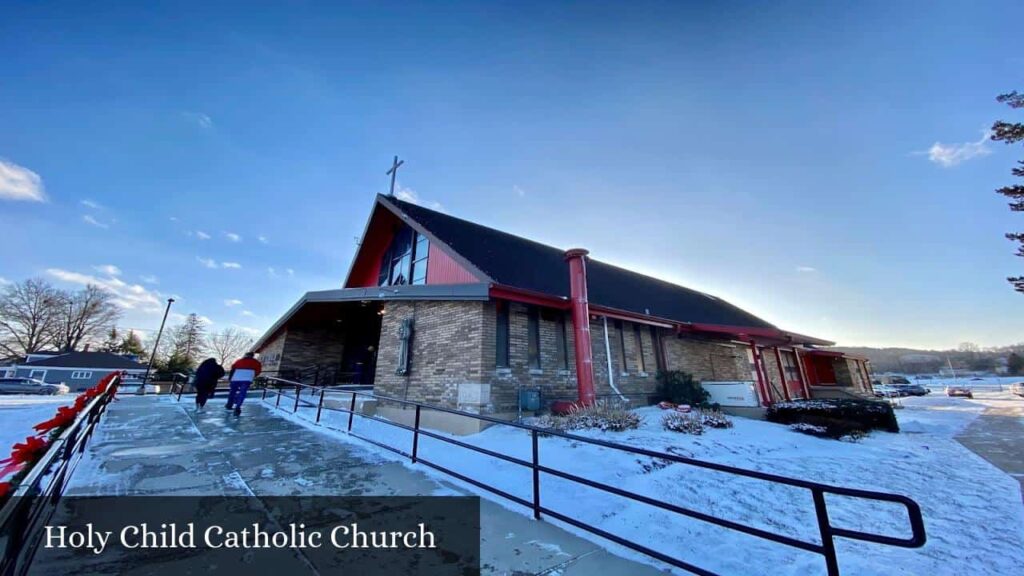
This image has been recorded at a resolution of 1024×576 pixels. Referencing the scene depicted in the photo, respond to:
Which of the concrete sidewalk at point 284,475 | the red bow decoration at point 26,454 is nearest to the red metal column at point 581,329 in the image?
the concrete sidewalk at point 284,475

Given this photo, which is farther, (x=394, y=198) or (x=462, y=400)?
(x=394, y=198)

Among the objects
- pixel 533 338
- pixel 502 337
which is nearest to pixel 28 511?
pixel 502 337

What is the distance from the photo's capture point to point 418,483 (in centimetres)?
429

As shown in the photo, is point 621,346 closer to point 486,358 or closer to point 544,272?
point 544,272

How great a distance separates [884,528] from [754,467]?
74.3 inches

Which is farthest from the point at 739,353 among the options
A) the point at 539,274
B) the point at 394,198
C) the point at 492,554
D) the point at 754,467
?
the point at 492,554

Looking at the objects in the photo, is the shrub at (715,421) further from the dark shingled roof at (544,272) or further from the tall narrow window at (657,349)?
the dark shingled roof at (544,272)

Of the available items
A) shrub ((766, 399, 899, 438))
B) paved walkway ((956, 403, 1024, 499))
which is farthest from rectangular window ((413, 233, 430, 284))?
paved walkway ((956, 403, 1024, 499))

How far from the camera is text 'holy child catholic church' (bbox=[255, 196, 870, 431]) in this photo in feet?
28.5

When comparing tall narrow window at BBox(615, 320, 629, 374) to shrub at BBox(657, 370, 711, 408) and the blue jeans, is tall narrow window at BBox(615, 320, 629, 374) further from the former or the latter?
the blue jeans

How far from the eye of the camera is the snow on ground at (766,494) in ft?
11.5

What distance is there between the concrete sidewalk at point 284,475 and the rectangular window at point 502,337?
11.7ft

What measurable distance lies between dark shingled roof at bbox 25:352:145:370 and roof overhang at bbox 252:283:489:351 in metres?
33.9

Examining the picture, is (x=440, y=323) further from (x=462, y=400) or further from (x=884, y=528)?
(x=884, y=528)
